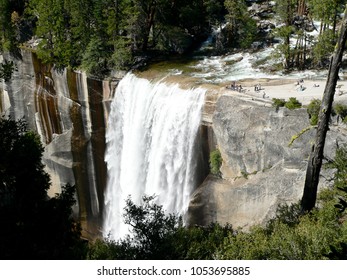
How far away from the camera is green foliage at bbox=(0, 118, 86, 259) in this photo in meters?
12.6

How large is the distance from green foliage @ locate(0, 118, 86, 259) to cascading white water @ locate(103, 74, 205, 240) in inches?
343

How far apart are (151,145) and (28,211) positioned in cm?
1561

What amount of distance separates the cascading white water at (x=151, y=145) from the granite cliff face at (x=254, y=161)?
1.82m

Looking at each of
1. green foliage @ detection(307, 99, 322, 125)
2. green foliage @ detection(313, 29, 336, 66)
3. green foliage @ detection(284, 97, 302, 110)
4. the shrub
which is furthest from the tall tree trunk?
green foliage @ detection(313, 29, 336, 66)

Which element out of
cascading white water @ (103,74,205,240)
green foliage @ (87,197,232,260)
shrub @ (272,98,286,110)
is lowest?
cascading white water @ (103,74,205,240)

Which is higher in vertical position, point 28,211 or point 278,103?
point 278,103

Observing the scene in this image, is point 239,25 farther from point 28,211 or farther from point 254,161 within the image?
point 28,211

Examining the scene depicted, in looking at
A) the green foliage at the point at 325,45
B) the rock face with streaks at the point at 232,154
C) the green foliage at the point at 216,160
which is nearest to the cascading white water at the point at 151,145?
the rock face with streaks at the point at 232,154

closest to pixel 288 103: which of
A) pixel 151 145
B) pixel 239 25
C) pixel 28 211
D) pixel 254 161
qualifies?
pixel 254 161

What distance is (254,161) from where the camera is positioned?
23.8m

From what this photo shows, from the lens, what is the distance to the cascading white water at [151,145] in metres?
26.9

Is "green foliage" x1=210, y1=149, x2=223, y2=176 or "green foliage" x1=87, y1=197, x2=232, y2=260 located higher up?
"green foliage" x1=87, y1=197, x2=232, y2=260

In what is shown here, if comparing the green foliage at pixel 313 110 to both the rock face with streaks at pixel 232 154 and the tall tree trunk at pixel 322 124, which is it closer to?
the rock face with streaks at pixel 232 154

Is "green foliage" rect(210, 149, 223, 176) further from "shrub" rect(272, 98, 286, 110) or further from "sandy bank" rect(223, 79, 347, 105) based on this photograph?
"shrub" rect(272, 98, 286, 110)
